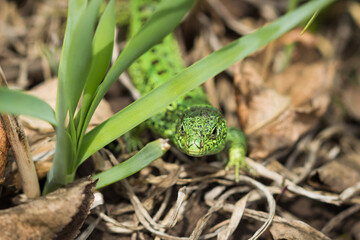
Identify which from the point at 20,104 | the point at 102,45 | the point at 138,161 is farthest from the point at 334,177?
the point at 20,104

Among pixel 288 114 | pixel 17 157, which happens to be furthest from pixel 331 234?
pixel 17 157

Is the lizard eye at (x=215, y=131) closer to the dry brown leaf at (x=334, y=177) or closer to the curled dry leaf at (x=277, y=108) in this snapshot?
the curled dry leaf at (x=277, y=108)

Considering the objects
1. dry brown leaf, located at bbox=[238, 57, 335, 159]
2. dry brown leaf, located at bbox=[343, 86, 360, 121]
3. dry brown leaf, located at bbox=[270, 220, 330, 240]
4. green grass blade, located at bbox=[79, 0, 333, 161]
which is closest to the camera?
green grass blade, located at bbox=[79, 0, 333, 161]

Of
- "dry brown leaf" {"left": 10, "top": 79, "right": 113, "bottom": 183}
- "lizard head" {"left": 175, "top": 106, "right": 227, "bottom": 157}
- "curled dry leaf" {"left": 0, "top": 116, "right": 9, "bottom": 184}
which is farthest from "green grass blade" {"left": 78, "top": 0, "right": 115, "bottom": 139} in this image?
"lizard head" {"left": 175, "top": 106, "right": 227, "bottom": 157}

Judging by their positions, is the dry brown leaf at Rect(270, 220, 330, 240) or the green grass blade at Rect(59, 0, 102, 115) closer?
the green grass blade at Rect(59, 0, 102, 115)

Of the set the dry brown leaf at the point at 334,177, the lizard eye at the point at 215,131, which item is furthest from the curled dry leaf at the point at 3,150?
the dry brown leaf at the point at 334,177

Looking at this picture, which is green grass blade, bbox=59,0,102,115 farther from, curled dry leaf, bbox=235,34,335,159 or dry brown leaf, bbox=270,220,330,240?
curled dry leaf, bbox=235,34,335,159
